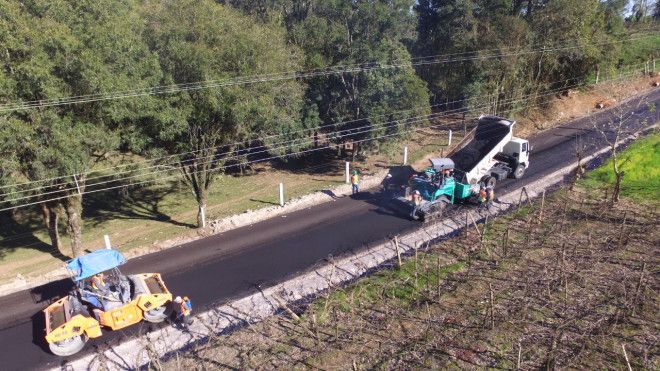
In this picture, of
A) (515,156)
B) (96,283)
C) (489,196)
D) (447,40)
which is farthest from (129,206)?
(447,40)

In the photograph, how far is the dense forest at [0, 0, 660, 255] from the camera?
1586cm

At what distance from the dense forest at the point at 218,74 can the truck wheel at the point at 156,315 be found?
18.8 ft

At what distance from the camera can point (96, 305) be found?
1377cm

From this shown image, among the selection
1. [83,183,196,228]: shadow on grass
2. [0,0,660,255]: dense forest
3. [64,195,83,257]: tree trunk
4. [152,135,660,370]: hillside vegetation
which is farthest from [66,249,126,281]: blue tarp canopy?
[83,183,196,228]: shadow on grass

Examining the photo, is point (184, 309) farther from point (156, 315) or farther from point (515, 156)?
point (515, 156)

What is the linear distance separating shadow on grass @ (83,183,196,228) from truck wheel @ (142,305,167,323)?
367 inches

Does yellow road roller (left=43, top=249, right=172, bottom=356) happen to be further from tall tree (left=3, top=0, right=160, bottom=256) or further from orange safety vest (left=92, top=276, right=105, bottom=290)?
tall tree (left=3, top=0, right=160, bottom=256)

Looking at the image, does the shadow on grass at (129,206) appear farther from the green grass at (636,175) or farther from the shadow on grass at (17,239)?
the green grass at (636,175)

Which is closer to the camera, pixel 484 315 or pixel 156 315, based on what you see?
pixel 484 315

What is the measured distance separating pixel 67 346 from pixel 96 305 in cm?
128

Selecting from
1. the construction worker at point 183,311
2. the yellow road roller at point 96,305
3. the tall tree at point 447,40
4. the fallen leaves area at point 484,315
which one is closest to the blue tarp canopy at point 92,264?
the yellow road roller at point 96,305

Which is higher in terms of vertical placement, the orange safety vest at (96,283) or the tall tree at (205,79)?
the tall tree at (205,79)

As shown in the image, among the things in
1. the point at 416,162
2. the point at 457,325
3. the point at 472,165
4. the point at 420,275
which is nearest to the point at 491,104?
the point at 416,162

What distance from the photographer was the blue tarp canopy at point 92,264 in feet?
44.2
